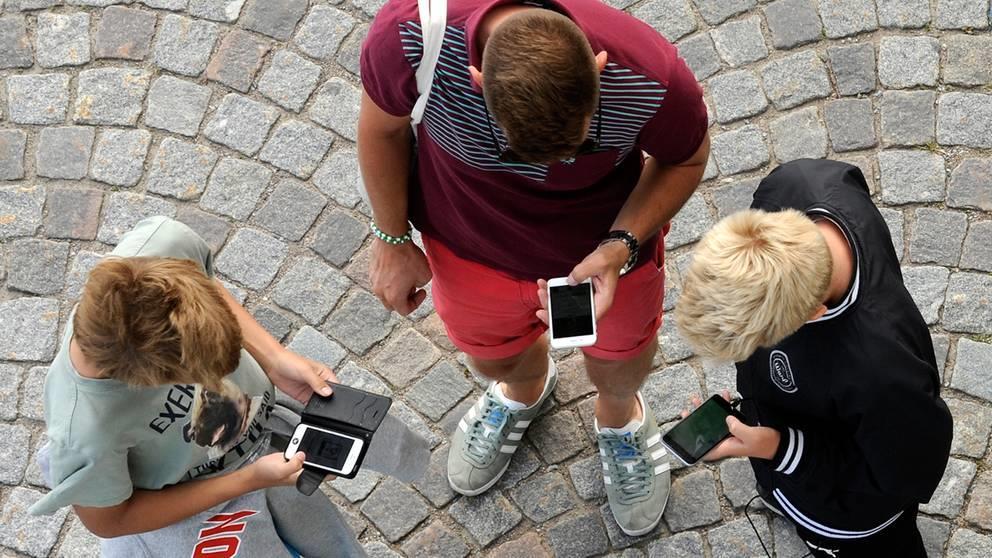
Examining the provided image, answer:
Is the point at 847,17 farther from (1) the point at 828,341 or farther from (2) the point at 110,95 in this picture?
(2) the point at 110,95

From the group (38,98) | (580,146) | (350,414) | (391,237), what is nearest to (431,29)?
(580,146)

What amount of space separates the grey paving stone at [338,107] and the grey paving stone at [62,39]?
140 centimetres

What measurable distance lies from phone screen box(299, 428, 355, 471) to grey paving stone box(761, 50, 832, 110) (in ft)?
10.1

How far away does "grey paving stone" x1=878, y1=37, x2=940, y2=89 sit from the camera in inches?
192

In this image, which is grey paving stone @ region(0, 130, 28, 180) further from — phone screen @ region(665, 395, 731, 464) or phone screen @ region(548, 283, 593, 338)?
phone screen @ region(665, 395, 731, 464)

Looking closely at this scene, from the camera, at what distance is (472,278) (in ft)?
11.1

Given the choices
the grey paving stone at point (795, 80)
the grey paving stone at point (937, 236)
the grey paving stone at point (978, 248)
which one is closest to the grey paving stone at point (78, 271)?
the grey paving stone at point (795, 80)

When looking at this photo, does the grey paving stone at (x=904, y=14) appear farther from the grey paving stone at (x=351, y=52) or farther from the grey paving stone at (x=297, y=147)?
the grey paving stone at (x=297, y=147)

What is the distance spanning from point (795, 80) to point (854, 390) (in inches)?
107

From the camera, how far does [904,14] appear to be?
16.5ft

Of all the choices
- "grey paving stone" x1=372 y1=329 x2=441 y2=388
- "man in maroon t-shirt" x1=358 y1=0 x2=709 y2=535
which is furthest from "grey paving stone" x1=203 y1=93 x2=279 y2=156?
"man in maroon t-shirt" x1=358 y1=0 x2=709 y2=535

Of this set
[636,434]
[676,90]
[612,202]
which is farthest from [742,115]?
[676,90]

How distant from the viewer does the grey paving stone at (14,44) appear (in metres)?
5.35

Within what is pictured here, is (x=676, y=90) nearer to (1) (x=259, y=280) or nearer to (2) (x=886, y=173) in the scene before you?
(2) (x=886, y=173)
